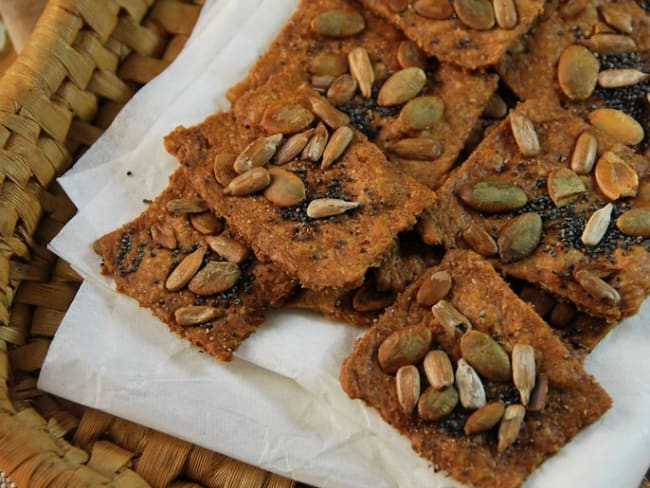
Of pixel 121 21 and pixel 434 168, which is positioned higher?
pixel 121 21

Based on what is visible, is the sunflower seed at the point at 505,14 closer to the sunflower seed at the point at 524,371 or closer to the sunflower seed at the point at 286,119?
the sunflower seed at the point at 286,119

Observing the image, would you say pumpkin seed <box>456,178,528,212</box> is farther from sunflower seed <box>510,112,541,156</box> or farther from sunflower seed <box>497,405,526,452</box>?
sunflower seed <box>497,405,526,452</box>

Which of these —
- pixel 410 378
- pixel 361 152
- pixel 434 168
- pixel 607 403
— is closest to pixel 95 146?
pixel 361 152

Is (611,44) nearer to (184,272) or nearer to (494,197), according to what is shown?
(494,197)

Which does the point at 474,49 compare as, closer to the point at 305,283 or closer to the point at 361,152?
the point at 361,152

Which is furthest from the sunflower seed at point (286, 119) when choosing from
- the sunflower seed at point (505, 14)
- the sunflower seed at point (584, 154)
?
the sunflower seed at point (584, 154)

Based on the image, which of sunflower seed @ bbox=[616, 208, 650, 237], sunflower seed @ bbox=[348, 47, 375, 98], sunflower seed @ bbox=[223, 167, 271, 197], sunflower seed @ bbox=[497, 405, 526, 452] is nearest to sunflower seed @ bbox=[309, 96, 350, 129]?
sunflower seed @ bbox=[348, 47, 375, 98]

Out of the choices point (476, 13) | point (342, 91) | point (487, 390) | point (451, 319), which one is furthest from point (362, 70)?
point (487, 390)
